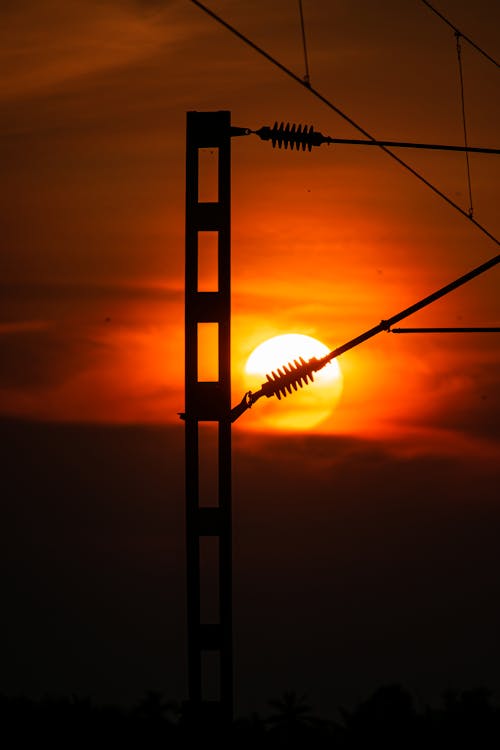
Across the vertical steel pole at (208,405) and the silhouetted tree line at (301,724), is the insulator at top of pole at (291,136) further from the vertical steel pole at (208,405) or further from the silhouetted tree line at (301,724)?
the silhouetted tree line at (301,724)

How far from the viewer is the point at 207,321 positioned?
63.4ft

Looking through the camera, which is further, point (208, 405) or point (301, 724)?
point (301, 724)

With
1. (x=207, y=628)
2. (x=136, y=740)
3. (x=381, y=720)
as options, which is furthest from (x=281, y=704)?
(x=207, y=628)

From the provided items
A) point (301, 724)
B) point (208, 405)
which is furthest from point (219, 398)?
point (301, 724)

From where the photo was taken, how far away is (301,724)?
541ft

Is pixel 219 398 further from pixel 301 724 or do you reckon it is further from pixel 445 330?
pixel 301 724

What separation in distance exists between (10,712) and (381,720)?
35627 millimetres

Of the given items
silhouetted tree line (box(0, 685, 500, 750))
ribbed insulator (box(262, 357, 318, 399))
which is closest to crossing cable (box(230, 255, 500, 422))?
ribbed insulator (box(262, 357, 318, 399))

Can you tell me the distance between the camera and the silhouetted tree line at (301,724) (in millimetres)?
134375

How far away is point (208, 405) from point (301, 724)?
15015cm

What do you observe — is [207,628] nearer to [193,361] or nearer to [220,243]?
[193,361]

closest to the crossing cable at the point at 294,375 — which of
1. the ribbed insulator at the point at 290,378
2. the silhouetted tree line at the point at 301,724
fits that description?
the ribbed insulator at the point at 290,378

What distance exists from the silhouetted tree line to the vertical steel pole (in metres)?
102

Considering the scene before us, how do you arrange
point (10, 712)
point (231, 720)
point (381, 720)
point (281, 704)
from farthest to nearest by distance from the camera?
point (281, 704), point (381, 720), point (10, 712), point (231, 720)
